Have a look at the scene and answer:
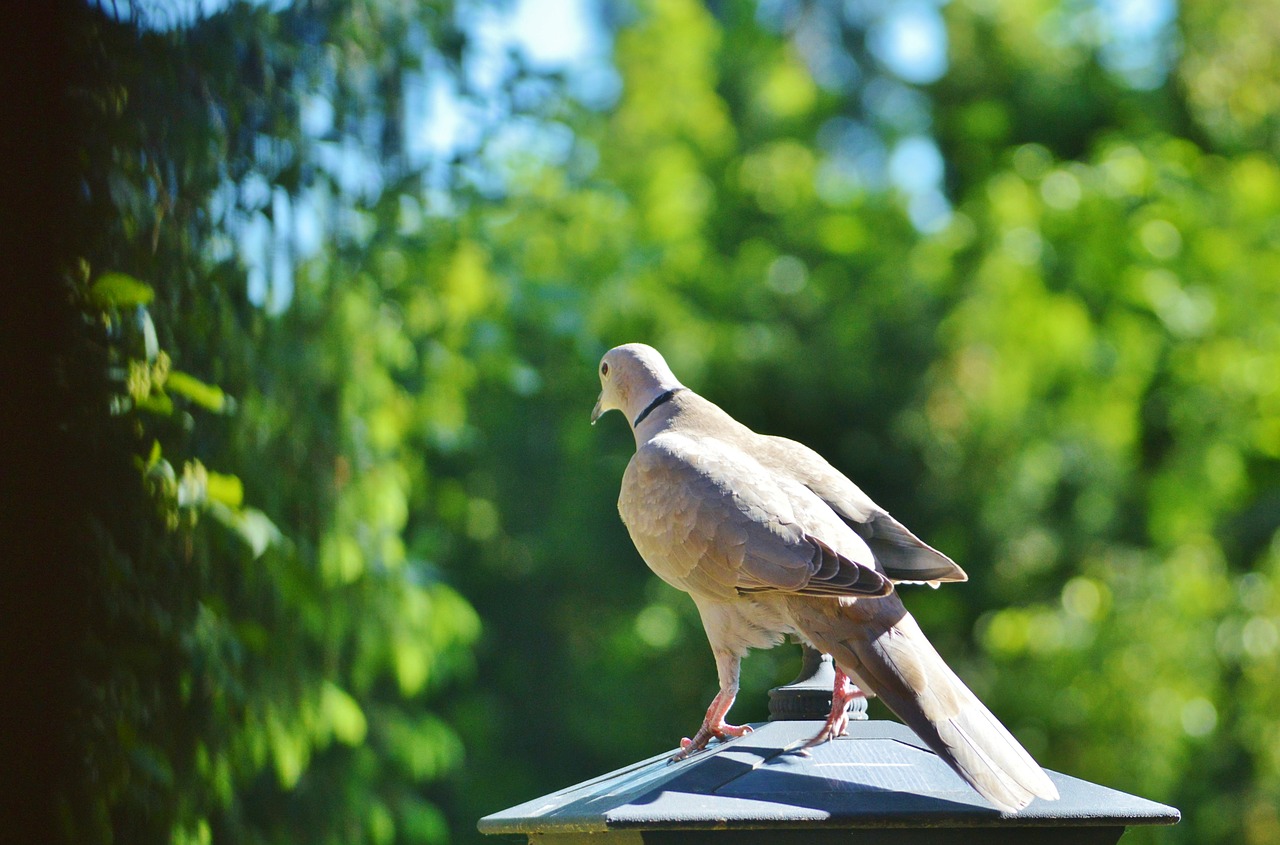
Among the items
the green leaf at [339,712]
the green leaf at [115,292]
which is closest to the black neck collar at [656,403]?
the green leaf at [115,292]

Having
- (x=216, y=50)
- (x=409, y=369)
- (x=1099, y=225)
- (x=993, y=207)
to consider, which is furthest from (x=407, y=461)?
(x=1099, y=225)

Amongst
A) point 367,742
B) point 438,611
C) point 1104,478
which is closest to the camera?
point 438,611

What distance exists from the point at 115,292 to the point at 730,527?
122cm

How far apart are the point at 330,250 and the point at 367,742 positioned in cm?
203

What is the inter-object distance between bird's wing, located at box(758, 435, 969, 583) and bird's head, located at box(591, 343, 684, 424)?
14.2 inches

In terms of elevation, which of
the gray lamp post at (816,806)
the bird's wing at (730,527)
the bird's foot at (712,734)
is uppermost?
the bird's wing at (730,527)

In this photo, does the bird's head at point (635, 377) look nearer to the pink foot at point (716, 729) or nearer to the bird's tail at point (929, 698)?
the pink foot at point (716, 729)

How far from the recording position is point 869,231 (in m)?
Result: 7.55

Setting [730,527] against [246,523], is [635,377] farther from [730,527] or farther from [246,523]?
[246,523]

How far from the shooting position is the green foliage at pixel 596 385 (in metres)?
2.89

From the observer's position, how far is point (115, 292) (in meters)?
2.36

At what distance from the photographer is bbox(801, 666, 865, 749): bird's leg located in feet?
6.22

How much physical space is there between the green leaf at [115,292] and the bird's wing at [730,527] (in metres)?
0.97

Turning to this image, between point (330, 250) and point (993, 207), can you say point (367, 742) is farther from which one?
point (993, 207)
